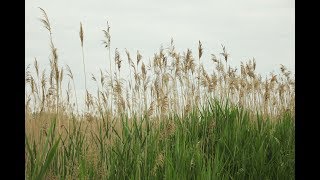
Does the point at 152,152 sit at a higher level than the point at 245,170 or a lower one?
higher

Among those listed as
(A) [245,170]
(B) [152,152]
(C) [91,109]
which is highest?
(C) [91,109]

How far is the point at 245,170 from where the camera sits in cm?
415

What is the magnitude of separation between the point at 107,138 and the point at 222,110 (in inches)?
85.7

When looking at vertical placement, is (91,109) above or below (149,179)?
above

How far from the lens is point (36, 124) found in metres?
4.05

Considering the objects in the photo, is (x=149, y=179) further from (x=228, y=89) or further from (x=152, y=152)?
(x=228, y=89)

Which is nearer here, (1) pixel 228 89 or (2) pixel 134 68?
(2) pixel 134 68

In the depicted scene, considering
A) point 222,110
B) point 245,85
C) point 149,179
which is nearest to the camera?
point 149,179
